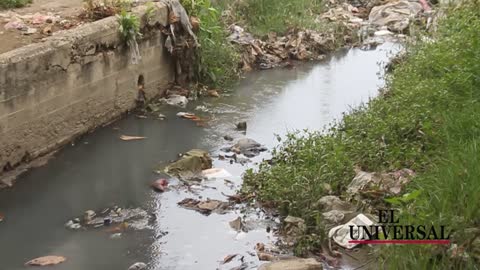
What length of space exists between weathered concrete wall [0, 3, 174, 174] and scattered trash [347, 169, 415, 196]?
9.05 feet

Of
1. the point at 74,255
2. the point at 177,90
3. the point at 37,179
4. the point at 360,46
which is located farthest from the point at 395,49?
the point at 74,255

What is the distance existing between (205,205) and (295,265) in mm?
1341

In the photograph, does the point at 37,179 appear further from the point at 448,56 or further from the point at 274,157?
the point at 448,56

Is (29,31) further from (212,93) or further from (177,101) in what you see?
(212,93)

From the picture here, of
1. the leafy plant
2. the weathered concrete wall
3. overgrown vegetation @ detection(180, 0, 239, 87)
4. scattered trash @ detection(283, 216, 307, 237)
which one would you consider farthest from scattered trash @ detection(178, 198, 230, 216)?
overgrown vegetation @ detection(180, 0, 239, 87)

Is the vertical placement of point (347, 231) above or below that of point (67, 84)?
below

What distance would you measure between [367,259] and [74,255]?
1847 mm

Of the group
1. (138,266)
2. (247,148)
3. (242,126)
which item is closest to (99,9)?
(242,126)

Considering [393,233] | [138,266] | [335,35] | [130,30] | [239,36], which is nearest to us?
[393,233]

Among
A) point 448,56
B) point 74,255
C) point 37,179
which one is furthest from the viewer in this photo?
point 448,56

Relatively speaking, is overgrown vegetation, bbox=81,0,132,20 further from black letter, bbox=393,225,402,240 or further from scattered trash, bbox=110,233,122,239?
black letter, bbox=393,225,402,240

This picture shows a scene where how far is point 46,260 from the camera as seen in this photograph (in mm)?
4574

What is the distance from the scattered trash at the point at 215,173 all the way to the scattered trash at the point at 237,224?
92 centimetres

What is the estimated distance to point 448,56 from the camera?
6.25 metres
